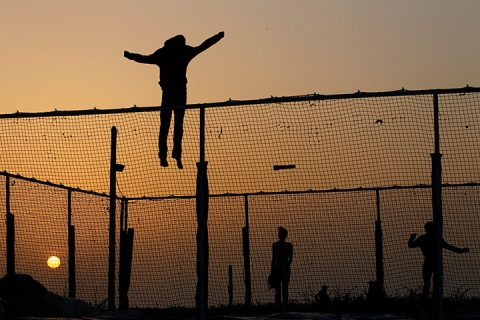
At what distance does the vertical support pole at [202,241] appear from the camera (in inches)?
387

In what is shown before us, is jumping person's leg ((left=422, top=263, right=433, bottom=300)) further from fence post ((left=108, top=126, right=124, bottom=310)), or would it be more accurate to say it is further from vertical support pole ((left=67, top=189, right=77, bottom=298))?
vertical support pole ((left=67, top=189, right=77, bottom=298))

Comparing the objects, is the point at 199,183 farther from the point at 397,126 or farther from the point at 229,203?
the point at 229,203

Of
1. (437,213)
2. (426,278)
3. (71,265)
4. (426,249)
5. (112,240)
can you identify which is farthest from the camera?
(71,265)

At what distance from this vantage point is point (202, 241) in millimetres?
9828

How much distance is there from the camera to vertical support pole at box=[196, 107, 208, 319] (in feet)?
32.2

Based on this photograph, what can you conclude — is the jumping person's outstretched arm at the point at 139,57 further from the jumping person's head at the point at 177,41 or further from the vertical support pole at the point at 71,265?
the vertical support pole at the point at 71,265

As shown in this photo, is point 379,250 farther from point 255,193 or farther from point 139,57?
point 139,57

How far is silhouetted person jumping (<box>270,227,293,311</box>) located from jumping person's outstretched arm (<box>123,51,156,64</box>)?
3063mm

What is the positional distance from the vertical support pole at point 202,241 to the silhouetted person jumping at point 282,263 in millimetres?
3238

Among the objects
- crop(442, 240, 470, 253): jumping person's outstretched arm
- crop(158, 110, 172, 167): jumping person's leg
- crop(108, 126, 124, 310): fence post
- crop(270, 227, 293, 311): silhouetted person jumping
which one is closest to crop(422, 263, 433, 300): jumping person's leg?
crop(442, 240, 470, 253): jumping person's outstretched arm

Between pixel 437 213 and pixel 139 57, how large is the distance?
558 centimetres

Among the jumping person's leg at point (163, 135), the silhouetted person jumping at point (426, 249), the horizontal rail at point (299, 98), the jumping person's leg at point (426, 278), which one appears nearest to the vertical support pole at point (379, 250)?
the silhouetted person jumping at point (426, 249)

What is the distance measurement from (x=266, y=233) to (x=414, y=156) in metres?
3.45

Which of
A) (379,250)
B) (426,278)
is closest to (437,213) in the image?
(426,278)
